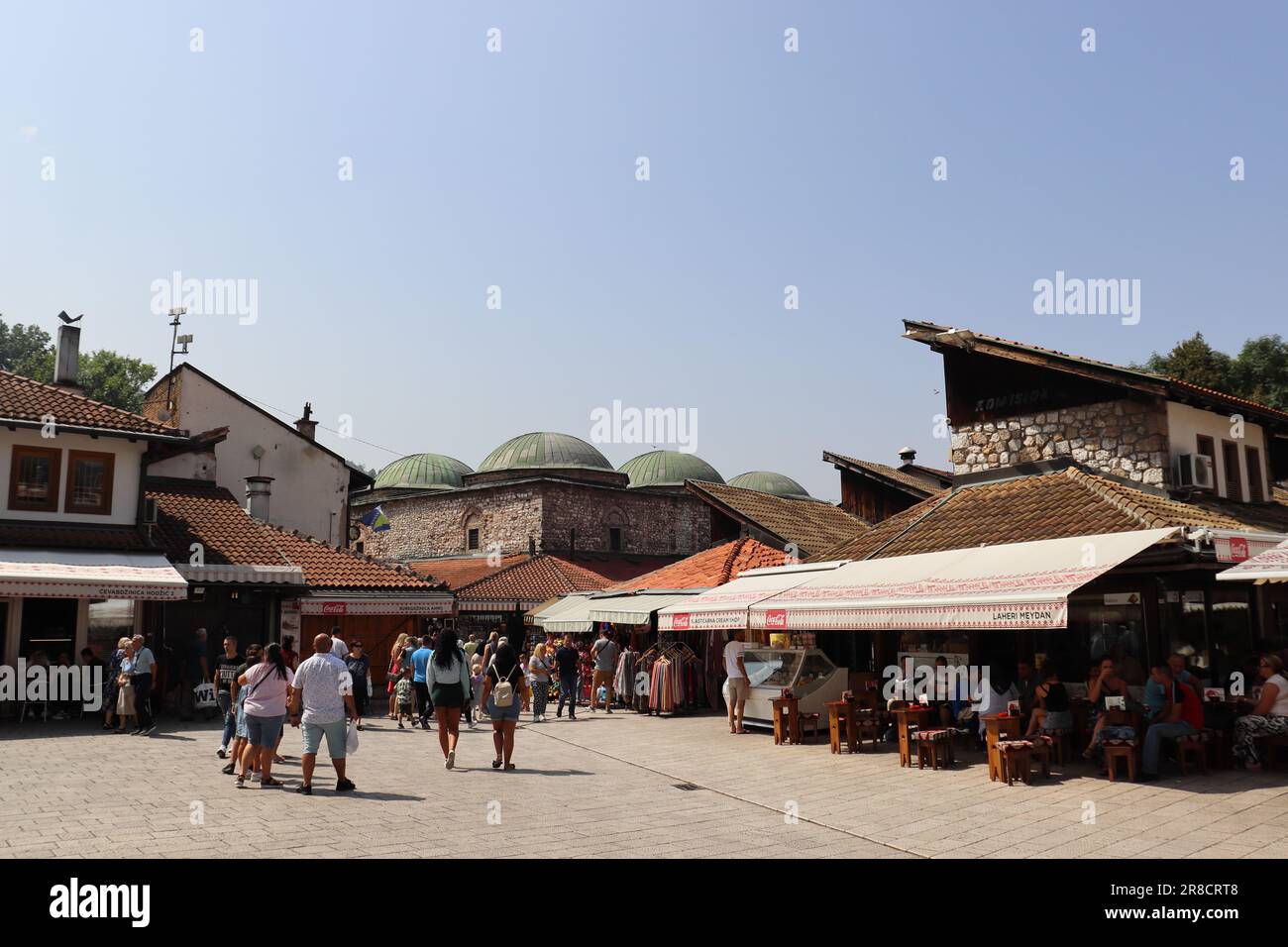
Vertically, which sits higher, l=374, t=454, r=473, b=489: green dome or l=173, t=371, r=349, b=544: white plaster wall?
l=374, t=454, r=473, b=489: green dome

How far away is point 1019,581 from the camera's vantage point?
10.7 m

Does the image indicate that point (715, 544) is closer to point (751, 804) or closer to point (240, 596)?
point (240, 596)

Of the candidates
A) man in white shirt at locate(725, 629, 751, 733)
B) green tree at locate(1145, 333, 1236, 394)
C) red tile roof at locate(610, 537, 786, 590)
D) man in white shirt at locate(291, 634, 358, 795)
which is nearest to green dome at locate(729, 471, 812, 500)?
green tree at locate(1145, 333, 1236, 394)

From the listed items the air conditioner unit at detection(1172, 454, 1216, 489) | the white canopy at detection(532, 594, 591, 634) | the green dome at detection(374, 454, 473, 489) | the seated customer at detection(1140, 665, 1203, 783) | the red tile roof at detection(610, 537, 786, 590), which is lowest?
the seated customer at detection(1140, 665, 1203, 783)

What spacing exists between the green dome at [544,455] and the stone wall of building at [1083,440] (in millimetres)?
29565

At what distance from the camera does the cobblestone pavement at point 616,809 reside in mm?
7031

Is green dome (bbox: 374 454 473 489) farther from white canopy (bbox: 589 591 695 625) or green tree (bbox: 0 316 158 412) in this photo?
white canopy (bbox: 589 591 695 625)

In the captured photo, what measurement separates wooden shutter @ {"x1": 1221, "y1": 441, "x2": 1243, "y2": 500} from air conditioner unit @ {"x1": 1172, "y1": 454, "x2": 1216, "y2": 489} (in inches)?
38.1

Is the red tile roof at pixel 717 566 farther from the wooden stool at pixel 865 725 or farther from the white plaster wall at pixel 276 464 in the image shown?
the white plaster wall at pixel 276 464

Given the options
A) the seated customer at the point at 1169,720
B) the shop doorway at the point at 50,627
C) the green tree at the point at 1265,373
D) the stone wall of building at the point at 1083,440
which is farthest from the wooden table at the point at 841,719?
the green tree at the point at 1265,373

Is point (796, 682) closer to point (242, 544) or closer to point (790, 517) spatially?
point (790, 517)

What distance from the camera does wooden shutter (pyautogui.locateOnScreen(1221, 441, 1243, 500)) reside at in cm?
1592
